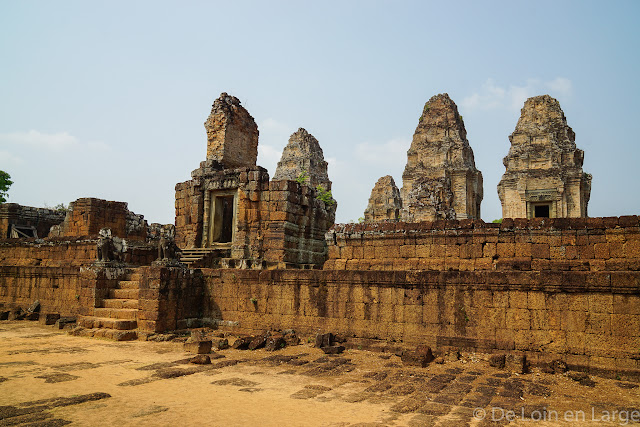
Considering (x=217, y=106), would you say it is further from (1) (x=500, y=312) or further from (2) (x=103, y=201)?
(1) (x=500, y=312)

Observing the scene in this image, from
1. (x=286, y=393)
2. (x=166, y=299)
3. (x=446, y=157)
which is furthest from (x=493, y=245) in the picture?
(x=446, y=157)

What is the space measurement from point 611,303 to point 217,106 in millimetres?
16432

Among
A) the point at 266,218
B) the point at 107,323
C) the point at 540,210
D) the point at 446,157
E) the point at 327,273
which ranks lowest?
the point at 107,323

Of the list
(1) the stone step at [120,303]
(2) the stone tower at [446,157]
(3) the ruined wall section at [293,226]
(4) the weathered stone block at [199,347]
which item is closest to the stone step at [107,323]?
(1) the stone step at [120,303]

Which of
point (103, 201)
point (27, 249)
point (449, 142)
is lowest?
point (27, 249)

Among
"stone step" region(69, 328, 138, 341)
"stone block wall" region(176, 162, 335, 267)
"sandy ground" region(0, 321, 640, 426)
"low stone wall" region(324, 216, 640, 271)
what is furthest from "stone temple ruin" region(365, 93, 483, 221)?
"sandy ground" region(0, 321, 640, 426)

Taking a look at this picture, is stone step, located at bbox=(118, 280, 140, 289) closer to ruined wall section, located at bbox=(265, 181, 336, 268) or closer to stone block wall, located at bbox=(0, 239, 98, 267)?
stone block wall, located at bbox=(0, 239, 98, 267)

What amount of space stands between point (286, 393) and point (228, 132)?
15.0 m

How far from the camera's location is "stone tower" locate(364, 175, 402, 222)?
124 feet

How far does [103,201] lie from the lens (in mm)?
18469

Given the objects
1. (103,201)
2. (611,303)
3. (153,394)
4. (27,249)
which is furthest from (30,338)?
(611,303)

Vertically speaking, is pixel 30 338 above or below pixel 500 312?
below

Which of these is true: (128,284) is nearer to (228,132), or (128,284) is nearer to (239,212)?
(239,212)

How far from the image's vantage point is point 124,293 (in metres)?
11.1
